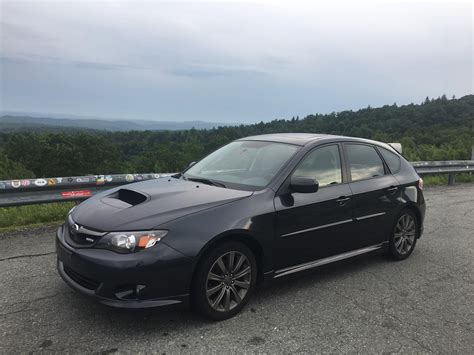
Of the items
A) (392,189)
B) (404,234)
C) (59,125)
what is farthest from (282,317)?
(59,125)

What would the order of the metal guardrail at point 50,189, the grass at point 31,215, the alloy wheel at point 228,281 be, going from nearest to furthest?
the alloy wheel at point 228,281
the metal guardrail at point 50,189
the grass at point 31,215

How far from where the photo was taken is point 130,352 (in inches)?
123

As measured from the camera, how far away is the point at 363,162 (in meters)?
5.13

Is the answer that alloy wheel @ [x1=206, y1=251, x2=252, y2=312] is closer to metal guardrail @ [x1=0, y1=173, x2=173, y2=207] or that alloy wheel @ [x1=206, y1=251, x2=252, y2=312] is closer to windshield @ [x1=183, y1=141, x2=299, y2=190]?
windshield @ [x1=183, y1=141, x2=299, y2=190]

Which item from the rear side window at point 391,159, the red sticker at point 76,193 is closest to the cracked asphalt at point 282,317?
the rear side window at point 391,159

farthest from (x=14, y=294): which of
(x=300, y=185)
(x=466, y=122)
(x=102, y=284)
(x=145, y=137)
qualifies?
(x=145, y=137)

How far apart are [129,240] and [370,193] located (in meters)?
2.88

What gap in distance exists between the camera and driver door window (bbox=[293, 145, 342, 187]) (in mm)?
4445

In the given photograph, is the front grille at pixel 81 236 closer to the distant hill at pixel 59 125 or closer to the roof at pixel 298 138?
the roof at pixel 298 138

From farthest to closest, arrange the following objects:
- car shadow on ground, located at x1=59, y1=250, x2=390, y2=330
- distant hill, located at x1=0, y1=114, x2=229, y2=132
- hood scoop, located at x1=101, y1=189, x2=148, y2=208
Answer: distant hill, located at x1=0, y1=114, x2=229, y2=132, hood scoop, located at x1=101, y1=189, x2=148, y2=208, car shadow on ground, located at x1=59, y1=250, x2=390, y2=330

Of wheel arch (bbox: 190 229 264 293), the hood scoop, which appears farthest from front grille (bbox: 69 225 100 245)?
wheel arch (bbox: 190 229 264 293)

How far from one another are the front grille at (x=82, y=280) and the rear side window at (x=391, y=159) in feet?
12.5

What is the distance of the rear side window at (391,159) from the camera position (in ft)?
18.0

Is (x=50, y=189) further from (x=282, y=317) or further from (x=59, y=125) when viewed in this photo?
(x=59, y=125)
